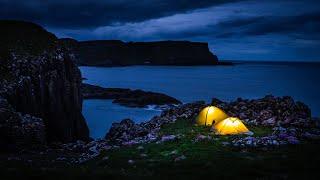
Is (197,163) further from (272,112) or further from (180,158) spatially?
(272,112)

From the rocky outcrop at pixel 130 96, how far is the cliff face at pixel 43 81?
3959 centimetres

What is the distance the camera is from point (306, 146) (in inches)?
1244

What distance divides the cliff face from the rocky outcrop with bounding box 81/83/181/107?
3959 centimetres

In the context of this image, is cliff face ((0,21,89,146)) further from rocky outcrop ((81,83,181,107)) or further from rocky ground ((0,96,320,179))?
rocky outcrop ((81,83,181,107))

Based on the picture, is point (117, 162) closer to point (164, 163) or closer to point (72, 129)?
point (164, 163)

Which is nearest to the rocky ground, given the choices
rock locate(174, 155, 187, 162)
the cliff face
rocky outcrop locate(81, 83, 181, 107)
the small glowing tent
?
rock locate(174, 155, 187, 162)

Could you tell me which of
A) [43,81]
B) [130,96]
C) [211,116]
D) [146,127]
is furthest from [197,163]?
[130,96]

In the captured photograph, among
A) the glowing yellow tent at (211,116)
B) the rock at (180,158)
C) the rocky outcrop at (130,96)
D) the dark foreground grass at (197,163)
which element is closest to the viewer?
the dark foreground grass at (197,163)

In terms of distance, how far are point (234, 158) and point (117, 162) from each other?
8801 mm

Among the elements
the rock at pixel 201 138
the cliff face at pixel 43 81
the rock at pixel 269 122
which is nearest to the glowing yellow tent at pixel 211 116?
the rock at pixel 269 122

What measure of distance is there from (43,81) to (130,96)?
204 feet

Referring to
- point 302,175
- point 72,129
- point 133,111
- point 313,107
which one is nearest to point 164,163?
point 302,175

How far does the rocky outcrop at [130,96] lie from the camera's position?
10462cm

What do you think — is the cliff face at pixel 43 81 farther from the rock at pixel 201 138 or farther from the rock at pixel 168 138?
the rock at pixel 201 138
